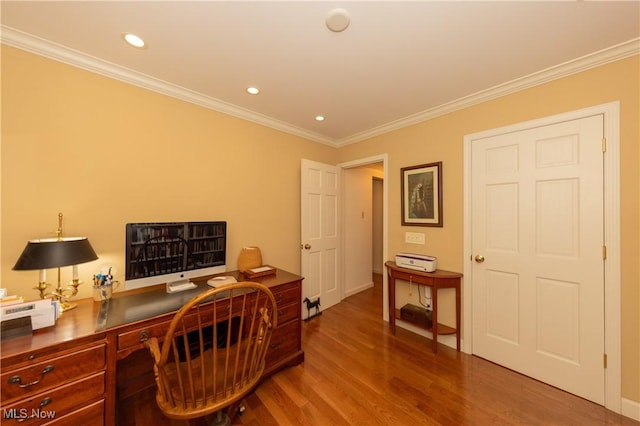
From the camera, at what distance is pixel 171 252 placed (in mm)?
1812

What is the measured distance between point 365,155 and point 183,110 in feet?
7.17

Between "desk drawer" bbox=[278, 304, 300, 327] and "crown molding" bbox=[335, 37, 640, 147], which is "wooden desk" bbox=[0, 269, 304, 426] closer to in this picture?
"desk drawer" bbox=[278, 304, 300, 327]

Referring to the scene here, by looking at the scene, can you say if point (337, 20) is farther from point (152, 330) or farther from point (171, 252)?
point (152, 330)

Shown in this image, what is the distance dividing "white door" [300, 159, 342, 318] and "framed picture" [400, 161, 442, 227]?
100 cm

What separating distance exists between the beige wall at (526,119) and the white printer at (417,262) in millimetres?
124

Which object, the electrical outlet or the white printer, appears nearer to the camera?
the white printer

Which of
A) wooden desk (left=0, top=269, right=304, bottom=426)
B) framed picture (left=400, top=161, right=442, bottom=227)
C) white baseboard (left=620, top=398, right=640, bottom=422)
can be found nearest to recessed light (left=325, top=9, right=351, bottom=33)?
framed picture (left=400, top=161, right=442, bottom=227)

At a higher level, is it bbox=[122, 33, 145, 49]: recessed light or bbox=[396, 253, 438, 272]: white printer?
bbox=[122, 33, 145, 49]: recessed light

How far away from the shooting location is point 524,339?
197cm

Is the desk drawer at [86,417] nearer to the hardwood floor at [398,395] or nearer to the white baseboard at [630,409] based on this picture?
the hardwood floor at [398,395]

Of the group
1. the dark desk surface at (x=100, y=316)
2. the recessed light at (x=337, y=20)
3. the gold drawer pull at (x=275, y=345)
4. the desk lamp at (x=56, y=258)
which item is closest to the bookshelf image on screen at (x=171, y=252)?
the dark desk surface at (x=100, y=316)

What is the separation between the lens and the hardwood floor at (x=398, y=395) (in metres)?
1.53

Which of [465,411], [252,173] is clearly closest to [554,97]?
[465,411]

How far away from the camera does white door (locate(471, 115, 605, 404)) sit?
170 centimetres
